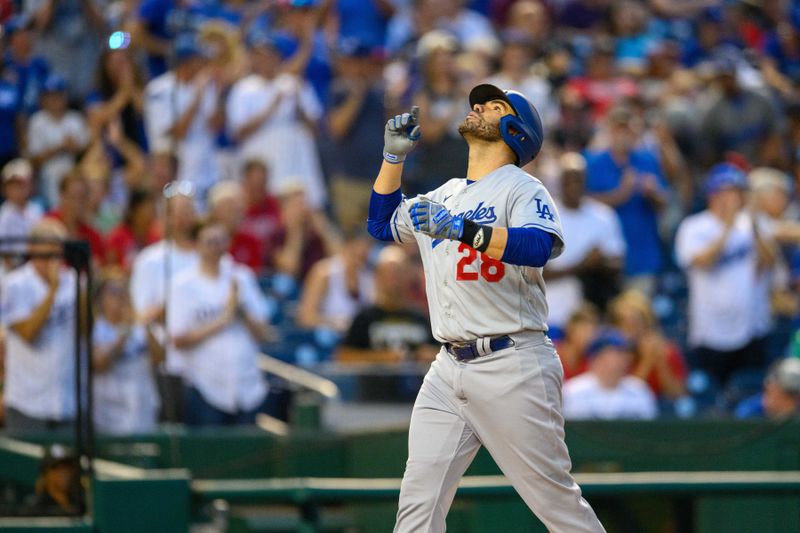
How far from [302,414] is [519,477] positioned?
11.4 feet

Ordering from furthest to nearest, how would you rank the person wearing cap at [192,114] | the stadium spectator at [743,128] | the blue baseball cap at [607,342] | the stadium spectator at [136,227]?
the stadium spectator at [743,128]
the person wearing cap at [192,114]
the stadium spectator at [136,227]
the blue baseball cap at [607,342]

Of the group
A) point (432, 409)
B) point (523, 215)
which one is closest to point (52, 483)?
point (432, 409)

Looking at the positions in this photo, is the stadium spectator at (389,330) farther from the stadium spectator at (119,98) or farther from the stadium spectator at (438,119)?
the stadium spectator at (119,98)

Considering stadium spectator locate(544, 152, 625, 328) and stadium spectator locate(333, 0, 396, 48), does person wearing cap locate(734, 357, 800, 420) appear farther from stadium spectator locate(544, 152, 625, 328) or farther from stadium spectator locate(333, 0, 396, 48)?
stadium spectator locate(333, 0, 396, 48)

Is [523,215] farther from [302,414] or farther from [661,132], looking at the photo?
[661,132]

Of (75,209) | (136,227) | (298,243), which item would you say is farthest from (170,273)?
(298,243)

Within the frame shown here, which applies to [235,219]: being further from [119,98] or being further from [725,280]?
[725,280]

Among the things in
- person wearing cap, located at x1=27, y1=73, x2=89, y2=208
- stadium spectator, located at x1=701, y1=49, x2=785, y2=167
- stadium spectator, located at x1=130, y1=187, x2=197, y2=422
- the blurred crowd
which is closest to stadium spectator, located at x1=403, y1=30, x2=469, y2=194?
the blurred crowd

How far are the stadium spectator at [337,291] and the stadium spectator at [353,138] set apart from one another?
0.80 m

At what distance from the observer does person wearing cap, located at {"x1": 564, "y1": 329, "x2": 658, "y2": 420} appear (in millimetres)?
7680

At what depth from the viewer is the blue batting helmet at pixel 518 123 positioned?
4.35m

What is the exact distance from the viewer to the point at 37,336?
6258 mm

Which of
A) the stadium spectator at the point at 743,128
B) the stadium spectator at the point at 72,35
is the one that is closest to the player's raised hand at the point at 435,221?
the stadium spectator at the point at 72,35

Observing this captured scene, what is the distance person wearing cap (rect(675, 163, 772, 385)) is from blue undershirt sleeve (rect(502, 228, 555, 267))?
5.39m
